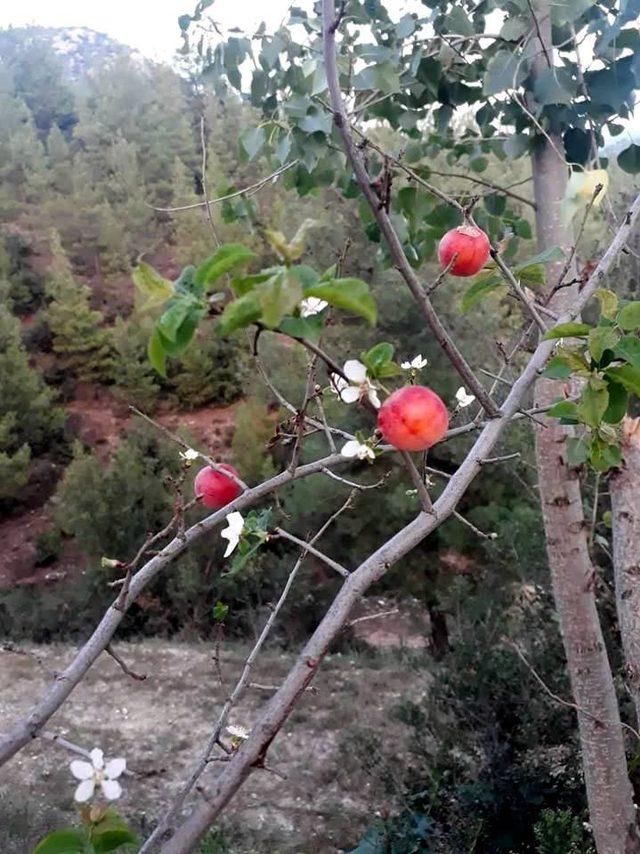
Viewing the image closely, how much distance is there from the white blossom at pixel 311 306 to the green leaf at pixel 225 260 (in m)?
0.05

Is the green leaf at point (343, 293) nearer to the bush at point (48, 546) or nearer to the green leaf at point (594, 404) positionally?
the green leaf at point (594, 404)

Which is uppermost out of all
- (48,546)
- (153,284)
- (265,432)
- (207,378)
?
(153,284)

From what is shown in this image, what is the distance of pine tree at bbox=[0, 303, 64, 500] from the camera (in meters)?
8.23

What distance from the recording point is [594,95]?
1.33m

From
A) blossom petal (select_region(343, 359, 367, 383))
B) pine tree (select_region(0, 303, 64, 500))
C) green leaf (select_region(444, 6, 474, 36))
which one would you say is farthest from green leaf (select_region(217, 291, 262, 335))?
pine tree (select_region(0, 303, 64, 500))

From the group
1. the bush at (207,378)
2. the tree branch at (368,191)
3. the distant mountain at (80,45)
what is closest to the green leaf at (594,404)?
the tree branch at (368,191)

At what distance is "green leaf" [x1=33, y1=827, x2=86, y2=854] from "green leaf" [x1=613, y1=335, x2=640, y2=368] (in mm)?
491

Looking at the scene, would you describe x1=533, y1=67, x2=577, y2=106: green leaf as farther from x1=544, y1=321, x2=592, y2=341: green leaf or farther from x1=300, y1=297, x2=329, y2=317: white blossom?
x1=300, y1=297, x2=329, y2=317: white blossom

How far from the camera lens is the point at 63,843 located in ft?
1.36

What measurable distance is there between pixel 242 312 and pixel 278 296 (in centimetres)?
2

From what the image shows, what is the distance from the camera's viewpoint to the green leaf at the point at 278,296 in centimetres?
34

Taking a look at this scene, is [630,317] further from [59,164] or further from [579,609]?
[59,164]

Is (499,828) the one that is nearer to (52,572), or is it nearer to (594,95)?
(594,95)

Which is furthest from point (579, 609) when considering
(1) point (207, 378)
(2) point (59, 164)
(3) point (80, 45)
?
(3) point (80, 45)
